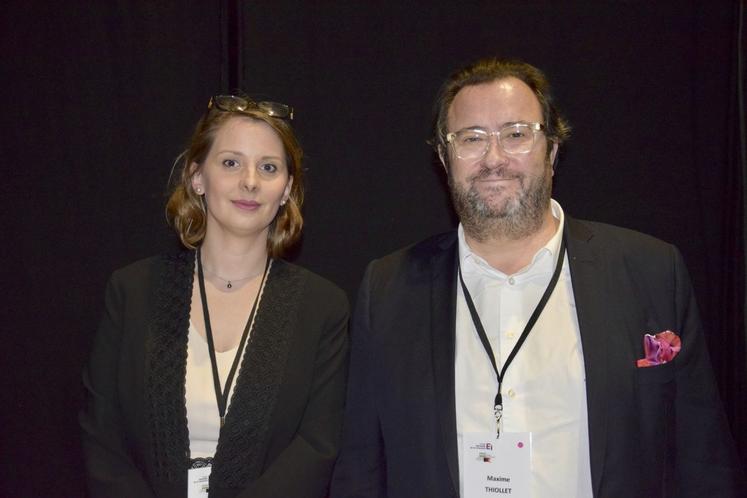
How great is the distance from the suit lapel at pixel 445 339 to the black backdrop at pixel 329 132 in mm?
827

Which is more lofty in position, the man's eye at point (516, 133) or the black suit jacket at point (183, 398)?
the man's eye at point (516, 133)

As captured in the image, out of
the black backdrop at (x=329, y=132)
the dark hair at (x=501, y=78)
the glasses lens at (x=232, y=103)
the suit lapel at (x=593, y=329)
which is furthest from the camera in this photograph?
→ the black backdrop at (x=329, y=132)

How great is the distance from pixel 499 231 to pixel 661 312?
51 centimetres

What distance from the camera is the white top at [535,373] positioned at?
1.93 meters

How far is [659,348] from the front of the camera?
6.37ft

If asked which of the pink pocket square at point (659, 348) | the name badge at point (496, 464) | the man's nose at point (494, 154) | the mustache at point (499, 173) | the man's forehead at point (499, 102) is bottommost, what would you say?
the name badge at point (496, 464)

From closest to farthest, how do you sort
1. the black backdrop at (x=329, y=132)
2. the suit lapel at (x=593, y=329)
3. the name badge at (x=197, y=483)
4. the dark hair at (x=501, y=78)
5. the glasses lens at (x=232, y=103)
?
the suit lapel at (x=593, y=329) → the name badge at (x=197, y=483) → the dark hair at (x=501, y=78) → the glasses lens at (x=232, y=103) → the black backdrop at (x=329, y=132)

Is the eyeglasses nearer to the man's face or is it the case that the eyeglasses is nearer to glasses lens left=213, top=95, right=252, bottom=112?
glasses lens left=213, top=95, right=252, bottom=112

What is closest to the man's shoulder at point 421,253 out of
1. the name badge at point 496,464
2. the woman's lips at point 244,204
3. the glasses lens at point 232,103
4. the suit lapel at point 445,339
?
the suit lapel at point 445,339

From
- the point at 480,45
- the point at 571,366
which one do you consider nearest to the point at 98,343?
the point at 571,366

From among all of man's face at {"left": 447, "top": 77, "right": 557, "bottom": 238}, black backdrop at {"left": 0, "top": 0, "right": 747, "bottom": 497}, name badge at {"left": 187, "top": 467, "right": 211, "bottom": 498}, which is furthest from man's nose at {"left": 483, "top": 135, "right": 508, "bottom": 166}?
name badge at {"left": 187, "top": 467, "right": 211, "bottom": 498}

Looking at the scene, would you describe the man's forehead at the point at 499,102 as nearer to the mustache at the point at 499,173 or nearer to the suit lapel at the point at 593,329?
the mustache at the point at 499,173

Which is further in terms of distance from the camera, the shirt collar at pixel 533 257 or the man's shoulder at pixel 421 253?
the man's shoulder at pixel 421 253

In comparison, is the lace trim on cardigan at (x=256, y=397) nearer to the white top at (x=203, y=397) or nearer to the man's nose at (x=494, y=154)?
the white top at (x=203, y=397)
